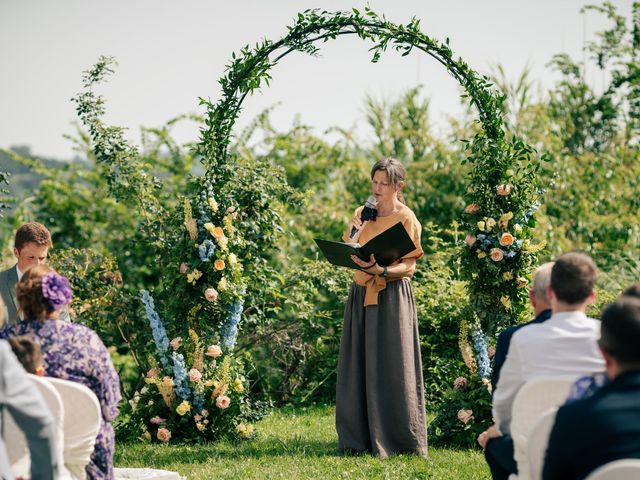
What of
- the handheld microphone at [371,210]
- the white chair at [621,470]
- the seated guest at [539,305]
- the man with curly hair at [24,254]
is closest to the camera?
the white chair at [621,470]

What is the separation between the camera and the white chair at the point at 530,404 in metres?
3.17

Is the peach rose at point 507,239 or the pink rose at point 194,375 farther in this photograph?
the pink rose at point 194,375

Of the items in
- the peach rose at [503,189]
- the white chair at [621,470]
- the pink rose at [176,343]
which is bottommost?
the pink rose at [176,343]

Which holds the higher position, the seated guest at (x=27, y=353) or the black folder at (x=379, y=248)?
the black folder at (x=379, y=248)

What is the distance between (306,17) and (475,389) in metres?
2.93

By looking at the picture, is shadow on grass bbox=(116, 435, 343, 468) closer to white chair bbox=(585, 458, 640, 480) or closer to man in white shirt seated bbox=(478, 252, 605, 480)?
man in white shirt seated bbox=(478, 252, 605, 480)

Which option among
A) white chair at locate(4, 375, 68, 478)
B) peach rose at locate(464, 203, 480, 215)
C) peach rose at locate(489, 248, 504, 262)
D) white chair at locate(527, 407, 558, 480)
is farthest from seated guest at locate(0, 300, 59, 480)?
peach rose at locate(464, 203, 480, 215)

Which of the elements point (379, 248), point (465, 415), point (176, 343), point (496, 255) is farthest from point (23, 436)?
point (496, 255)

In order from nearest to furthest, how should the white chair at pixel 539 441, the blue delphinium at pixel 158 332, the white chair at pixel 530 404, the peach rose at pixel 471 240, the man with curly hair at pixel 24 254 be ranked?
1. the white chair at pixel 539 441
2. the white chair at pixel 530 404
3. the man with curly hair at pixel 24 254
4. the peach rose at pixel 471 240
5. the blue delphinium at pixel 158 332

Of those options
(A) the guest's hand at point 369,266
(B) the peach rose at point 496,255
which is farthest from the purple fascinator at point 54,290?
(B) the peach rose at point 496,255

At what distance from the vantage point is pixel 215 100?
663 centimetres

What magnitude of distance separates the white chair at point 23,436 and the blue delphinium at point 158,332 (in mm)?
3137

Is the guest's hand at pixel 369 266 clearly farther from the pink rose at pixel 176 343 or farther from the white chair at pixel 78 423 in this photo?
the white chair at pixel 78 423

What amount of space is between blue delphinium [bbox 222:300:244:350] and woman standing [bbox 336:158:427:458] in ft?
3.24
